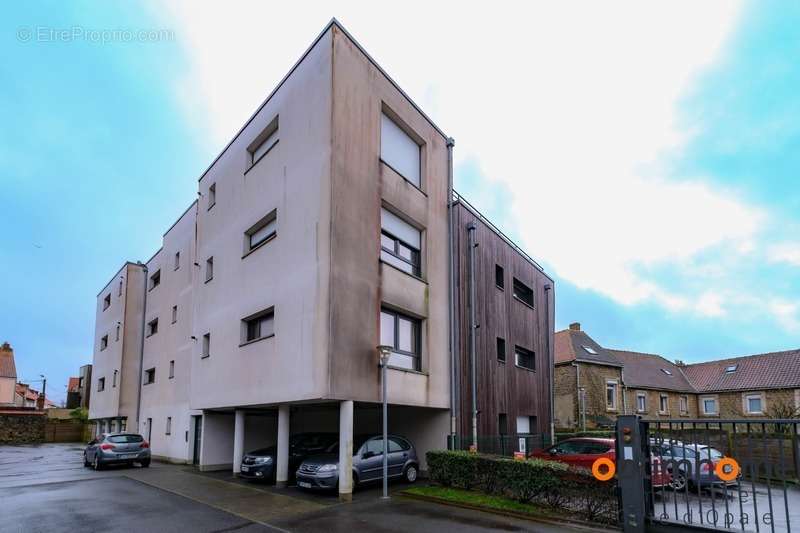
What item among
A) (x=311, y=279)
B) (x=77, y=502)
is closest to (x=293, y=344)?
(x=311, y=279)

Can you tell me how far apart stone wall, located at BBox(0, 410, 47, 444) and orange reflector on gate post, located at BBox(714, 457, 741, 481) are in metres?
44.7

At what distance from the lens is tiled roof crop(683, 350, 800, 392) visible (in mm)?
33375

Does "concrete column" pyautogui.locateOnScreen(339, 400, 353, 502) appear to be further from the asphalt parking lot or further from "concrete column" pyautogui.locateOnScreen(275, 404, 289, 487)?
"concrete column" pyautogui.locateOnScreen(275, 404, 289, 487)

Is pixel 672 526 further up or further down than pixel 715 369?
further down

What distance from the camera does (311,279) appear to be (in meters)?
13.0

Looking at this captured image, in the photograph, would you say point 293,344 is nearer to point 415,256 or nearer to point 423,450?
point 415,256

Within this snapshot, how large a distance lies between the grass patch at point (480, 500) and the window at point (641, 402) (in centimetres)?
2556

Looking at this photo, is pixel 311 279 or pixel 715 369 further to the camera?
pixel 715 369

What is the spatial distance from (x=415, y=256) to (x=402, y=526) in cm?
857

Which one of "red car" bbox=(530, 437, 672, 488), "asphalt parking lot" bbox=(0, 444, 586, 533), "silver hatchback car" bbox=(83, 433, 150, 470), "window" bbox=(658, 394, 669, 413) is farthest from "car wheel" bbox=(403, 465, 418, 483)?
"window" bbox=(658, 394, 669, 413)

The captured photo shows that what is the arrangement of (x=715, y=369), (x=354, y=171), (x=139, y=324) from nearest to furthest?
(x=354, y=171) → (x=139, y=324) → (x=715, y=369)

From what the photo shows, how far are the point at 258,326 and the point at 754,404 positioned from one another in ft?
110

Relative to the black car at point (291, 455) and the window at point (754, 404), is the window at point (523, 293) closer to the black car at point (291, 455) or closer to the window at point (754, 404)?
the black car at point (291, 455)

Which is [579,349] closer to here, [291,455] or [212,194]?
[291,455]
